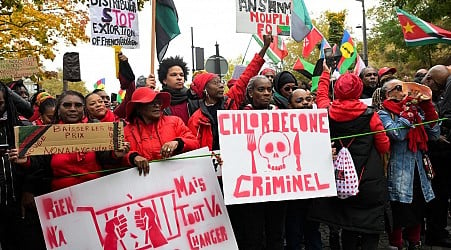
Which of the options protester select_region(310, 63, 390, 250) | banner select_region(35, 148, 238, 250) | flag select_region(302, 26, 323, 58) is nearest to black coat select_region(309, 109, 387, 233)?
protester select_region(310, 63, 390, 250)

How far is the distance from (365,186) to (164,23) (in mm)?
2829

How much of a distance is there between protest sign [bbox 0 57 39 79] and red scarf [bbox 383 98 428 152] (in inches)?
132

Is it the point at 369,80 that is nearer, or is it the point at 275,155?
the point at 275,155

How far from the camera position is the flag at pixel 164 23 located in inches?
237

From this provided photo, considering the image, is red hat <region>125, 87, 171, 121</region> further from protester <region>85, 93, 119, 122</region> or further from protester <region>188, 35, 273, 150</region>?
protester <region>85, 93, 119, 122</region>

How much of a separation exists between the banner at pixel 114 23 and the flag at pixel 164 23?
0.27m

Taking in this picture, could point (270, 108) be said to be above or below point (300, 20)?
below

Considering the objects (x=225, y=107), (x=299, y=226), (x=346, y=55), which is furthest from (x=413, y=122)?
(x=346, y=55)

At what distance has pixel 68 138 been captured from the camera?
3.81 metres

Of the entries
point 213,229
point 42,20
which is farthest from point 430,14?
point 213,229

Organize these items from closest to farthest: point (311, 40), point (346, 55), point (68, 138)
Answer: point (68, 138), point (311, 40), point (346, 55)

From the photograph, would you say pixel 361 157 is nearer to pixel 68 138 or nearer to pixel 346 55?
pixel 68 138

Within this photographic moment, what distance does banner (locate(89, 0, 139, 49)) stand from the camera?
18.0 feet

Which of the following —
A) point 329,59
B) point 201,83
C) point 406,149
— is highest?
point 329,59
